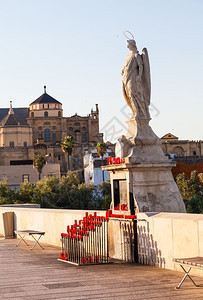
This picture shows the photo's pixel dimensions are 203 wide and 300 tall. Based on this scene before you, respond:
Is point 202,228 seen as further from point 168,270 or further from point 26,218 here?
point 26,218

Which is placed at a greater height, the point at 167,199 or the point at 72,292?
the point at 167,199

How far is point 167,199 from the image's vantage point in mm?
10906

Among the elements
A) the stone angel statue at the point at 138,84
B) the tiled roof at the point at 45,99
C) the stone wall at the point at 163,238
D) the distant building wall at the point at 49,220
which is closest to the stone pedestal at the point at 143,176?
the stone angel statue at the point at 138,84

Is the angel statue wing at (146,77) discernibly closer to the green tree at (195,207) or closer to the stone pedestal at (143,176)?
the stone pedestal at (143,176)

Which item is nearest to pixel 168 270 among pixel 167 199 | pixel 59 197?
pixel 167 199

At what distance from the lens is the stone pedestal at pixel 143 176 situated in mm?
10602

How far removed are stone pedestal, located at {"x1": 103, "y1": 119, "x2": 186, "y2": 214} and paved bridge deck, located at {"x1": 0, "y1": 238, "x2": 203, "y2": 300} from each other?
1.34 metres

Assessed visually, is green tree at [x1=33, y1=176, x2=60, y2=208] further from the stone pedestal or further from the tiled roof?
the tiled roof

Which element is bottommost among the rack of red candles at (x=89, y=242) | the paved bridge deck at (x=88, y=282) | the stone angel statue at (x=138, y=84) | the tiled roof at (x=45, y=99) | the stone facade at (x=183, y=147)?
the paved bridge deck at (x=88, y=282)

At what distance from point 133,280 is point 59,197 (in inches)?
2028

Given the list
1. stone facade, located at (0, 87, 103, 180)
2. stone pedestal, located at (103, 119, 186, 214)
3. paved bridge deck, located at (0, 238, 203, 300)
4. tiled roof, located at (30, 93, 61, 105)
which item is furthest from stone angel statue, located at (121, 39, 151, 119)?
tiled roof, located at (30, 93, 61, 105)

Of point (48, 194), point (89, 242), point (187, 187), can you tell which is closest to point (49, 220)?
point (89, 242)

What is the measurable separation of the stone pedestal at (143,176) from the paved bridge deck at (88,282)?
4.41 ft

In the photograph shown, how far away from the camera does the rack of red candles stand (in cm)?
1051
